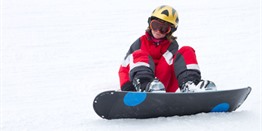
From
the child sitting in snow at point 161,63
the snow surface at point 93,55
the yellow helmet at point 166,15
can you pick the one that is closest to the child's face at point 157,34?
the child sitting in snow at point 161,63

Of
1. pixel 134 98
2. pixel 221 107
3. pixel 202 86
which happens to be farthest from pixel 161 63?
pixel 134 98

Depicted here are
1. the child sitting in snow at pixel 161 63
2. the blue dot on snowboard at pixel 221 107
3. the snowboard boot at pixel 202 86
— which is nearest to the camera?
the blue dot on snowboard at pixel 221 107

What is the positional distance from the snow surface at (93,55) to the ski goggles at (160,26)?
857 millimetres

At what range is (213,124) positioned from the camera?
9.88 feet

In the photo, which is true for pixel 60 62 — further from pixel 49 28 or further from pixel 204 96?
pixel 204 96

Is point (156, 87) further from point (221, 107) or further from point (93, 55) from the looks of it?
point (93, 55)

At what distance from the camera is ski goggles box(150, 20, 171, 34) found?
3891mm

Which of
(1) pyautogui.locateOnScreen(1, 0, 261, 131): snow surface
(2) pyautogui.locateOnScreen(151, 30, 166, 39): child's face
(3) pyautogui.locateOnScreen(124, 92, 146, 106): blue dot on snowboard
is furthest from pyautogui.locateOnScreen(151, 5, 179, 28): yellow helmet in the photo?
(3) pyautogui.locateOnScreen(124, 92, 146, 106): blue dot on snowboard

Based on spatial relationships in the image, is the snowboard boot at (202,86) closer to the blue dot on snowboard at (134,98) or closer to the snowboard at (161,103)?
the snowboard at (161,103)

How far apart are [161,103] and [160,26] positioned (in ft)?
3.39

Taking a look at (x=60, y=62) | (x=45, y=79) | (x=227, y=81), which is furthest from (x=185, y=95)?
(x=60, y=62)

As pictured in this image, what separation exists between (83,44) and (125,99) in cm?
459

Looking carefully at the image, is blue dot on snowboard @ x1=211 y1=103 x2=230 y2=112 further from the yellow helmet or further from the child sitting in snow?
the yellow helmet

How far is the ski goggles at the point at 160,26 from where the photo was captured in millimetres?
3891
